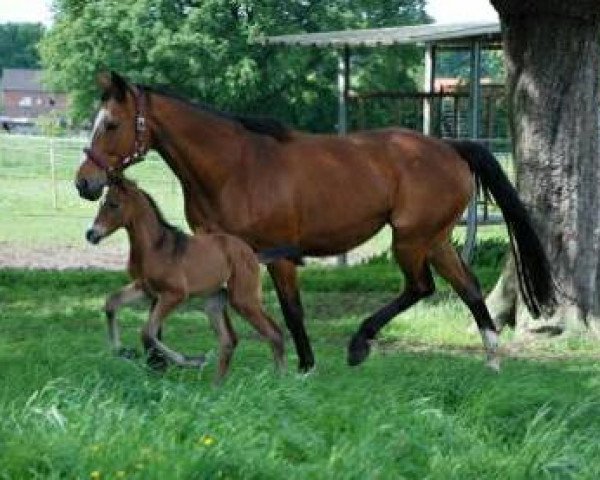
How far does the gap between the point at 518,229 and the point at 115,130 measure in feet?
12.0

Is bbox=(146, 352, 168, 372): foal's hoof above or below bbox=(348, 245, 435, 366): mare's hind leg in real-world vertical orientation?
above

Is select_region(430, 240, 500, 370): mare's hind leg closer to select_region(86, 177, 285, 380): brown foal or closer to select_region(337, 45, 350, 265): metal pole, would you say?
select_region(86, 177, 285, 380): brown foal

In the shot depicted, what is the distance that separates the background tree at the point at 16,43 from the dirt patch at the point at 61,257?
389ft

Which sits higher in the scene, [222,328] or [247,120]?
[247,120]

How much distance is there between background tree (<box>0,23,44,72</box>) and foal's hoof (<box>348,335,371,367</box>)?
133 meters

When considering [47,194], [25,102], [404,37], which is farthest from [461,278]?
[25,102]

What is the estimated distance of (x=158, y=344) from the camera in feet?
25.2

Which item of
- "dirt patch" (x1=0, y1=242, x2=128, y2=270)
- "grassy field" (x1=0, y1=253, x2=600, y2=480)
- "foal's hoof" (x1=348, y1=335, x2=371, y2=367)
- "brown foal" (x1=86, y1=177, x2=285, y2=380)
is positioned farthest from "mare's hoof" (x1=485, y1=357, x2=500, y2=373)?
"dirt patch" (x1=0, y1=242, x2=128, y2=270)

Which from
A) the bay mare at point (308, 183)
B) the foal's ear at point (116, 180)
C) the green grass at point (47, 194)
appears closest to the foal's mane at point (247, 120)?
the bay mare at point (308, 183)

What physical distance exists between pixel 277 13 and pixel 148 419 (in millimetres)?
54776

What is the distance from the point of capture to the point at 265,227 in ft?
29.1

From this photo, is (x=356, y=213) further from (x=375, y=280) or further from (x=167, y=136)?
(x=375, y=280)

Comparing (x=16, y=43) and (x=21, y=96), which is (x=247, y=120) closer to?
(x=16, y=43)

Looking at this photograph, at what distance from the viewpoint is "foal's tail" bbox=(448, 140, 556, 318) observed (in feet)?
33.2
